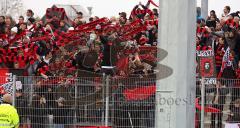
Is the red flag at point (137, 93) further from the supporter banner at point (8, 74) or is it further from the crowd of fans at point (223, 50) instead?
the supporter banner at point (8, 74)

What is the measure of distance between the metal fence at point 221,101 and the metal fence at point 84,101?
3.26 ft

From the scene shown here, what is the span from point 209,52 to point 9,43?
5031 millimetres

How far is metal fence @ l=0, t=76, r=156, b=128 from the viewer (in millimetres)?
13047

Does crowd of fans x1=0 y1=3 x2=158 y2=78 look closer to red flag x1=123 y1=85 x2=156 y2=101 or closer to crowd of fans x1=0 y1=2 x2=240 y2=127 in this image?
crowd of fans x1=0 y1=2 x2=240 y2=127

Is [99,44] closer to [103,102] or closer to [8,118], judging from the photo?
[103,102]

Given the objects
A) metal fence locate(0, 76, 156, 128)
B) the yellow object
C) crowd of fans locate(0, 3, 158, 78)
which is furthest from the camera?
crowd of fans locate(0, 3, 158, 78)

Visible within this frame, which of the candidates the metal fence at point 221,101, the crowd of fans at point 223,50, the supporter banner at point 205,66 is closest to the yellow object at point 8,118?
the metal fence at point 221,101

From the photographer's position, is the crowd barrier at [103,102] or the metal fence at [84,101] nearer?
the crowd barrier at [103,102]

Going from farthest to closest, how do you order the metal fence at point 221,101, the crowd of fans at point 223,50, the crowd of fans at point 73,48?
the crowd of fans at point 73,48 → the crowd of fans at point 223,50 → the metal fence at point 221,101

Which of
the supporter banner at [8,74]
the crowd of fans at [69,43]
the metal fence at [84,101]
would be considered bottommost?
the metal fence at [84,101]

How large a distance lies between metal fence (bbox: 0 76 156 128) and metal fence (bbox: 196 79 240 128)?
0.99 metres

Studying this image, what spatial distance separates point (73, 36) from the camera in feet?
50.6

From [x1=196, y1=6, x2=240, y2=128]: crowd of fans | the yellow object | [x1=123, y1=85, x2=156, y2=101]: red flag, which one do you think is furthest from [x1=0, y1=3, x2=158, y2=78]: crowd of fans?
the yellow object

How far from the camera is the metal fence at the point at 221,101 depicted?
41.9ft
